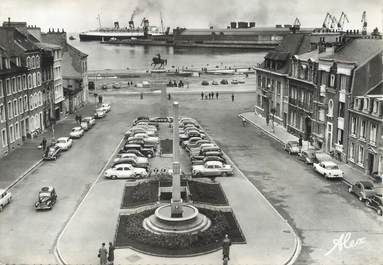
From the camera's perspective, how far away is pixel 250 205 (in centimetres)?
4194

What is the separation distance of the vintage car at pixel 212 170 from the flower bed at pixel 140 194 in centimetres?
564

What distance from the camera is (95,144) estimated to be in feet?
216

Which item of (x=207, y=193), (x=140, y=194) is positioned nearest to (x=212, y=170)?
(x=207, y=193)

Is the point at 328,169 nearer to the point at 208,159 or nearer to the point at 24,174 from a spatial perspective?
the point at 208,159

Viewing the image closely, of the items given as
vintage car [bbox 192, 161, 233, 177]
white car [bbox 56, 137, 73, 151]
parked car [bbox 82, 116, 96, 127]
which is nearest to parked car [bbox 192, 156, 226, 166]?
vintage car [bbox 192, 161, 233, 177]

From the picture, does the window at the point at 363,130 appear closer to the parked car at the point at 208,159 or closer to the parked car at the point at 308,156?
the parked car at the point at 308,156

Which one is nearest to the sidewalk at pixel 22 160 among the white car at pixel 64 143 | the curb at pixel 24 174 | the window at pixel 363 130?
the curb at pixel 24 174

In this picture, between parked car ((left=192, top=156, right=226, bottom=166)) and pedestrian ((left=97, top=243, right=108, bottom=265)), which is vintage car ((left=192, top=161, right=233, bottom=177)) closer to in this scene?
parked car ((left=192, top=156, right=226, bottom=166))

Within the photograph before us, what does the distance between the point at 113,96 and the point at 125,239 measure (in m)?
79.0

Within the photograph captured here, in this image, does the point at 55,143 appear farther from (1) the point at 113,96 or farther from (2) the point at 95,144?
(1) the point at 113,96

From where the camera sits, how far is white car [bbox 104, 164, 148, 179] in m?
50.3

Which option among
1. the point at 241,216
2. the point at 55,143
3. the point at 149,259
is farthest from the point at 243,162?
the point at 149,259

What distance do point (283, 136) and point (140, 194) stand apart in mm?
31386

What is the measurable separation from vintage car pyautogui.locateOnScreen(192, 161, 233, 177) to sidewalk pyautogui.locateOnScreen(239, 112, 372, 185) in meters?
11.1
